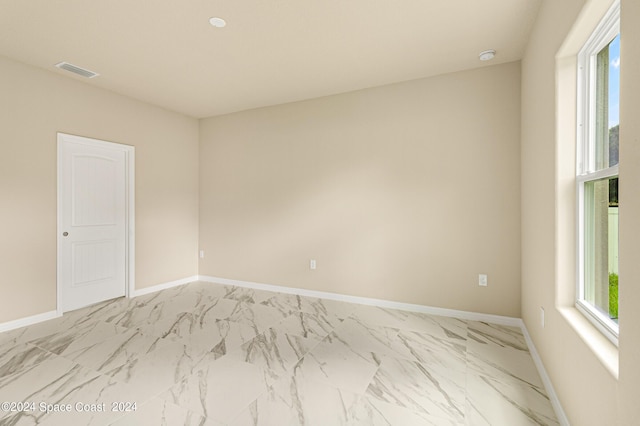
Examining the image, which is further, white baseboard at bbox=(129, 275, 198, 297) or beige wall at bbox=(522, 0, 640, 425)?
white baseboard at bbox=(129, 275, 198, 297)

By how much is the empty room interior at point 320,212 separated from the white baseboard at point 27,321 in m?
0.02

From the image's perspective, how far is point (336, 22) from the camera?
8.35ft

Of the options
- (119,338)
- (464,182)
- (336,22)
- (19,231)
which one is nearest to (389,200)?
(464,182)

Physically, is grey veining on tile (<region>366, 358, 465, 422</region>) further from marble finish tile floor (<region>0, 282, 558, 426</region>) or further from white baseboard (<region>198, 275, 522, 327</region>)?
white baseboard (<region>198, 275, 522, 327</region>)

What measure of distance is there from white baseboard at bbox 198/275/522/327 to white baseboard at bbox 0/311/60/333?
2.03 m

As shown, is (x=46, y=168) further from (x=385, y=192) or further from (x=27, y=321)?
(x=385, y=192)

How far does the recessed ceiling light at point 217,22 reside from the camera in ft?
8.20

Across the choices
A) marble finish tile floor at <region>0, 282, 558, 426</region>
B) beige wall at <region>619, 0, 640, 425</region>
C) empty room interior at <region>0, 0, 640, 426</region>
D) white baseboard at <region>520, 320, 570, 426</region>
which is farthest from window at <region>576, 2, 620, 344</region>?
marble finish tile floor at <region>0, 282, 558, 426</region>

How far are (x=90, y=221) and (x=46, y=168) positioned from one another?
763 millimetres

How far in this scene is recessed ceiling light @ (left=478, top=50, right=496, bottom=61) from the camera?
9.77 feet

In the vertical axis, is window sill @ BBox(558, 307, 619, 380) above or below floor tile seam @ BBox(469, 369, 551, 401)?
above

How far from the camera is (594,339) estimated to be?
142cm

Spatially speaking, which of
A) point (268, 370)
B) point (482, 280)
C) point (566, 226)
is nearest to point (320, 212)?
point (482, 280)

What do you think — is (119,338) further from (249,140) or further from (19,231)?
(249,140)
